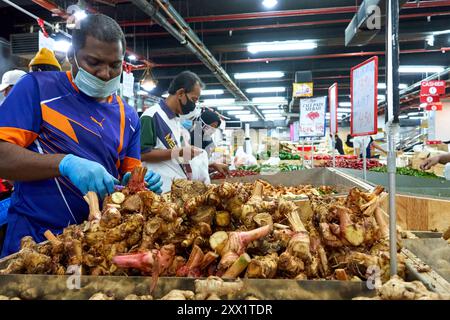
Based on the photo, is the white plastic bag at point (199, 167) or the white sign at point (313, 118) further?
the white sign at point (313, 118)

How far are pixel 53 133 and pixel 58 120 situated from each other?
8cm

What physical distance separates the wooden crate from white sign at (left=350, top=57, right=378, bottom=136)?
0.63m

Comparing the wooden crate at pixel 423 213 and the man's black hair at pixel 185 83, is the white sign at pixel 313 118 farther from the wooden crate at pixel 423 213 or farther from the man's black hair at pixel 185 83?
the wooden crate at pixel 423 213

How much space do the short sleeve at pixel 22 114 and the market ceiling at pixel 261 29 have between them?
18.2 ft

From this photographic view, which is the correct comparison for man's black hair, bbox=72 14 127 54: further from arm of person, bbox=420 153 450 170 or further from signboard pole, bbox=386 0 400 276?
arm of person, bbox=420 153 450 170

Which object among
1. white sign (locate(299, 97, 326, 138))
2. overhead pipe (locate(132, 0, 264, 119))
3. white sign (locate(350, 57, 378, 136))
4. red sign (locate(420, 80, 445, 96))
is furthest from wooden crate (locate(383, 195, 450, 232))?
red sign (locate(420, 80, 445, 96))

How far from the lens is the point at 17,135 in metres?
1.95

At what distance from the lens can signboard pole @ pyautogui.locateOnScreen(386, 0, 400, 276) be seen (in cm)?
106

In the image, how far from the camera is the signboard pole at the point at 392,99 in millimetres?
1064

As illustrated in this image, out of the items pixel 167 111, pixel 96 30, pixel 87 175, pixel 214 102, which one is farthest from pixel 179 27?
pixel 214 102

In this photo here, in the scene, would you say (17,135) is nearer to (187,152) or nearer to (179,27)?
(187,152)

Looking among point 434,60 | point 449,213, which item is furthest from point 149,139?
point 434,60

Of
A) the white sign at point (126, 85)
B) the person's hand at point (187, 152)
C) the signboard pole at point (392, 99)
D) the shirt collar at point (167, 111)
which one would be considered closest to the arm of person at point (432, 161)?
the person's hand at point (187, 152)
